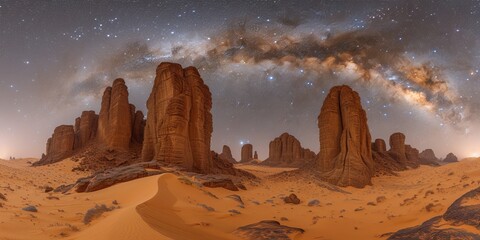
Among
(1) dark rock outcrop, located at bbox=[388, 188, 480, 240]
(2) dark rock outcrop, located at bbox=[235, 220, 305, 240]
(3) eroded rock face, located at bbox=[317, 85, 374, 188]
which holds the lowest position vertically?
(2) dark rock outcrop, located at bbox=[235, 220, 305, 240]

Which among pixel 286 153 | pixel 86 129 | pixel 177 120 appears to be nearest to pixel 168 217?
pixel 177 120

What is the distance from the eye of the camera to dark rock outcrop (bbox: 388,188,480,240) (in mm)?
5855

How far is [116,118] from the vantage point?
36.1m

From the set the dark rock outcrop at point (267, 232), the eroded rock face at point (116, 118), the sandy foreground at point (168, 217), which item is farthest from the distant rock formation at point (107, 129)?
the dark rock outcrop at point (267, 232)

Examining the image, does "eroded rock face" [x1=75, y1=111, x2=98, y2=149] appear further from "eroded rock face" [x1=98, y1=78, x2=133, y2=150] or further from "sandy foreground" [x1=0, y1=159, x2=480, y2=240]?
"sandy foreground" [x1=0, y1=159, x2=480, y2=240]

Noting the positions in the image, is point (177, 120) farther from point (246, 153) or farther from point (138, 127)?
point (246, 153)

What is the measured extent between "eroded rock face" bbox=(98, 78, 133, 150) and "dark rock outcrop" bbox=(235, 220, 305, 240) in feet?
101

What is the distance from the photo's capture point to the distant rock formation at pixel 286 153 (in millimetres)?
74562

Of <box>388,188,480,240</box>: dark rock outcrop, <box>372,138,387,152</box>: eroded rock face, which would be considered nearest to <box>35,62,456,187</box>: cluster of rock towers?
<box>372,138,387,152</box>: eroded rock face

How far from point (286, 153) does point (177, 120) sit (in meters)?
54.8

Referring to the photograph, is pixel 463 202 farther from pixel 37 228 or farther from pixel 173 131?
pixel 173 131

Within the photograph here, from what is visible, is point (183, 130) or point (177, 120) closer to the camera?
point (177, 120)

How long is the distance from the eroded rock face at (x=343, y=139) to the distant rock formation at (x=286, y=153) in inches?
1661

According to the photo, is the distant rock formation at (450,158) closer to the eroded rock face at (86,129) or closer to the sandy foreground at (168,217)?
the sandy foreground at (168,217)
